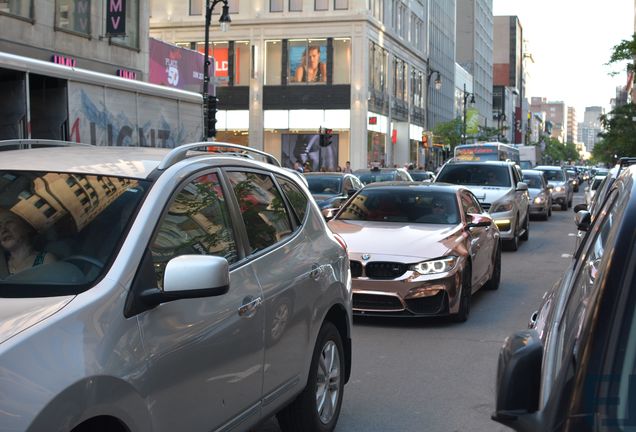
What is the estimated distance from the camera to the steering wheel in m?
3.43

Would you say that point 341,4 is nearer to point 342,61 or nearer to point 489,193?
point 342,61

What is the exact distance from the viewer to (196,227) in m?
4.09

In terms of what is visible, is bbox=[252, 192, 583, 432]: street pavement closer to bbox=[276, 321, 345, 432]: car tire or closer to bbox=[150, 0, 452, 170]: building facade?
bbox=[276, 321, 345, 432]: car tire

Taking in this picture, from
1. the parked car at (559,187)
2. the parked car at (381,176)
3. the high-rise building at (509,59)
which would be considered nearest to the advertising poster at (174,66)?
the parked car at (381,176)

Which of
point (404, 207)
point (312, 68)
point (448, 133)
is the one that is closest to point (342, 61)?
point (312, 68)

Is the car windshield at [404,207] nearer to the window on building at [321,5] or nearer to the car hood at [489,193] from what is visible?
the car hood at [489,193]

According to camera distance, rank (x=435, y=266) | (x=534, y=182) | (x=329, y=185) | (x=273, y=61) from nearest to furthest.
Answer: (x=435, y=266) → (x=329, y=185) → (x=534, y=182) → (x=273, y=61)

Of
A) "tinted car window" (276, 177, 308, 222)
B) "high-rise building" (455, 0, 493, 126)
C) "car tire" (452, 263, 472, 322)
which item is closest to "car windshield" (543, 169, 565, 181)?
"car tire" (452, 263, 472, 322)

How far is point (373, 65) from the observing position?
192 feet

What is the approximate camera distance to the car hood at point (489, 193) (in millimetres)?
17922

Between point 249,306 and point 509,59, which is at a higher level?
point 509,59

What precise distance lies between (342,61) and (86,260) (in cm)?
5419

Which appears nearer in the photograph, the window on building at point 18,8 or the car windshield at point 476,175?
the car windshield at point 476,175

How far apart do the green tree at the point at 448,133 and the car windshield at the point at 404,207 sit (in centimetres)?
6901
